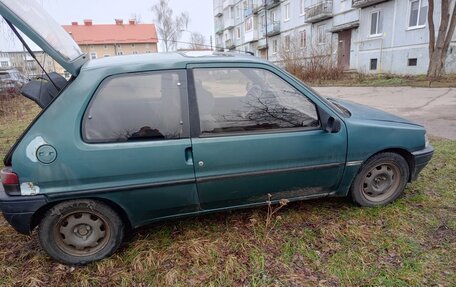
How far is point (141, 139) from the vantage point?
2250 millimetres

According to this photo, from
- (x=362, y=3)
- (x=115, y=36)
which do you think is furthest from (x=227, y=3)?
(x=362, y=3)

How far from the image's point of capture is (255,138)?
2.43 metres

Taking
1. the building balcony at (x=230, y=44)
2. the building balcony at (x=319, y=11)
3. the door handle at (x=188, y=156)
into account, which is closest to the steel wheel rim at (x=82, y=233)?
the door handle at (x=188, y=156)

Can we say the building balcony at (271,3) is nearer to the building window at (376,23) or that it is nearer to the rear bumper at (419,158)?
the building window at (376,23)

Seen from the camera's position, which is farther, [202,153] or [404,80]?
[404,80]

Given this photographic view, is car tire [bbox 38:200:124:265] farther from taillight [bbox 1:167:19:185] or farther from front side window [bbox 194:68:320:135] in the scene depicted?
front side window [bbox 194:68:320:135]

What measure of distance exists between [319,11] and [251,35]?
47.9ft

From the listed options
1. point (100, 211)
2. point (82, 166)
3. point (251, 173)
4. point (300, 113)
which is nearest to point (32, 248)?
point (100, 211)

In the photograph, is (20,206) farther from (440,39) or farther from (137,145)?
(440,39)

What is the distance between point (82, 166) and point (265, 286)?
1630 mm

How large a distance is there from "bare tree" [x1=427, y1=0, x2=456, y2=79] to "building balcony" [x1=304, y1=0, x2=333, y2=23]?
381 inches

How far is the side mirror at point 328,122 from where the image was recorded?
2.52 m

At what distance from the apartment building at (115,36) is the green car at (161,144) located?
5196 cm

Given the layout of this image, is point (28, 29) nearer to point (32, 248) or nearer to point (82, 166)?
point (82, 166)
